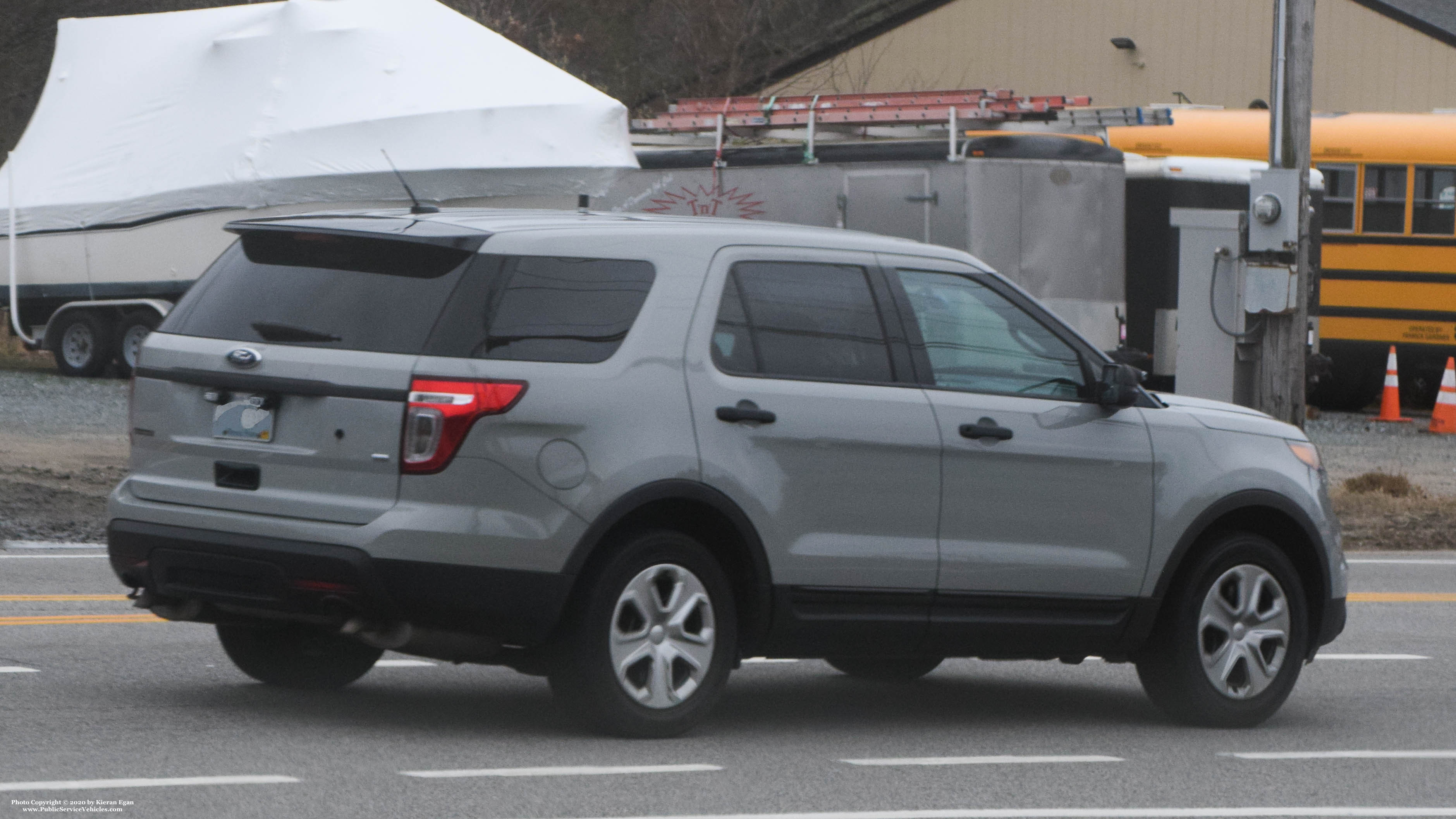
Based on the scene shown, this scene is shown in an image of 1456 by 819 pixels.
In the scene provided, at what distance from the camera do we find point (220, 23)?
931 inches

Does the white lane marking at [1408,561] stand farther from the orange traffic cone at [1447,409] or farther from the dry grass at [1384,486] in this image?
the orange traffic cone at [1447,409]

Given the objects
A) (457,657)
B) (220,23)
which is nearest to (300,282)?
(457,657)

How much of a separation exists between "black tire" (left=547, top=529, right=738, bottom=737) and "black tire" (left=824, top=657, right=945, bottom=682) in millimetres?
1592

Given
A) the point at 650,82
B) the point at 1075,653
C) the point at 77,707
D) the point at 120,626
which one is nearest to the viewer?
the point at 77,707

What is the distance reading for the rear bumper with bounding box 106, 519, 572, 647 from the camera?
668 cm

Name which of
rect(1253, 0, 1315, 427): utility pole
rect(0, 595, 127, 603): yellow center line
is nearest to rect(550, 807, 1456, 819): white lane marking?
rect(0, 595, 127, 603): yellow center line

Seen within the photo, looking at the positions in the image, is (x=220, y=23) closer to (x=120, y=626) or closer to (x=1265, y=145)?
(x=1265, y=145)

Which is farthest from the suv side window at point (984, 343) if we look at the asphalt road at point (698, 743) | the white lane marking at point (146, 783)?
the white lane marking at point (146, 783)

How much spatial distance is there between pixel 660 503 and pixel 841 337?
0.94 metres

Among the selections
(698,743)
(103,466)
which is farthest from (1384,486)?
(698,743)

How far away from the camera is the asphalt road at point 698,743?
6.32 metres

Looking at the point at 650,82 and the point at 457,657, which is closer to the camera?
the point at 457,657

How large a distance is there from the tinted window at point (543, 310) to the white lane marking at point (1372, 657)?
15.2ft

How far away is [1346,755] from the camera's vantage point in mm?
7742
